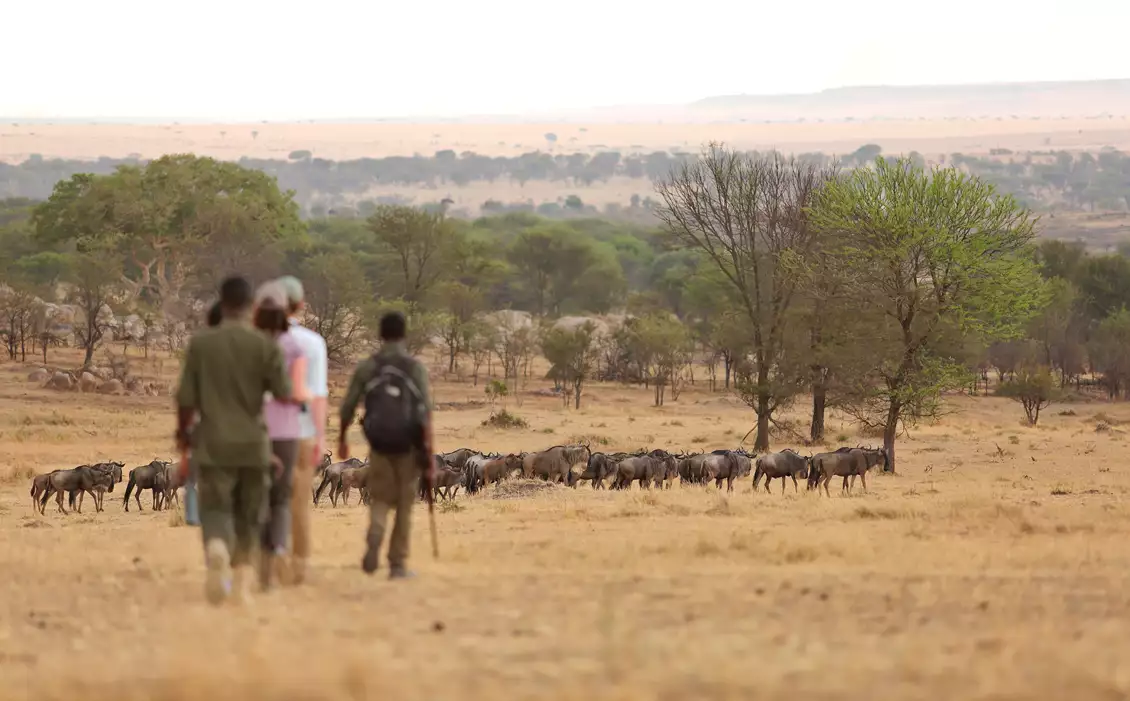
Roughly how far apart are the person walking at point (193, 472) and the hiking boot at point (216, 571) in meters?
0.31

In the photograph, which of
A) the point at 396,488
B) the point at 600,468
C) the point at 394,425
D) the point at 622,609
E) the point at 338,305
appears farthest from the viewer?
the point at 338,305

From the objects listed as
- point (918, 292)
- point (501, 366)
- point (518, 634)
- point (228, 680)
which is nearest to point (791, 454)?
point (918, 292)

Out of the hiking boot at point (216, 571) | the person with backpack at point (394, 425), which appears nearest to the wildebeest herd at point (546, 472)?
the person with backpack at point (394, 425)

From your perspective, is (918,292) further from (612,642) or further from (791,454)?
(612,642)

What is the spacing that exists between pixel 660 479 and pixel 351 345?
1266 inches

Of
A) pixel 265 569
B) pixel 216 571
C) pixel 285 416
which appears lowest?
pixel 265 569

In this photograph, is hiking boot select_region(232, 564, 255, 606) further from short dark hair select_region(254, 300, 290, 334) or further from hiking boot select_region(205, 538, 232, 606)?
short dark hair select_region(254, 300, 290, 334)

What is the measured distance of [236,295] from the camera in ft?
27.7

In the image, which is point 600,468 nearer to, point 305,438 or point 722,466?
point 722,466

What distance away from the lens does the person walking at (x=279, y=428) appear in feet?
29.4

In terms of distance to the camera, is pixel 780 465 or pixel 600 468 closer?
pixel 780 465

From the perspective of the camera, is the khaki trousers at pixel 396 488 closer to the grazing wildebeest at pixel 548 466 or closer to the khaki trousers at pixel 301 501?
the khaki trousers at pixel 301 501

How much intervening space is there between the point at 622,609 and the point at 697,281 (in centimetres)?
6448

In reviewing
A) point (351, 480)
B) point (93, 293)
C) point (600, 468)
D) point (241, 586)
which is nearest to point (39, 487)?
point (351, 480)
